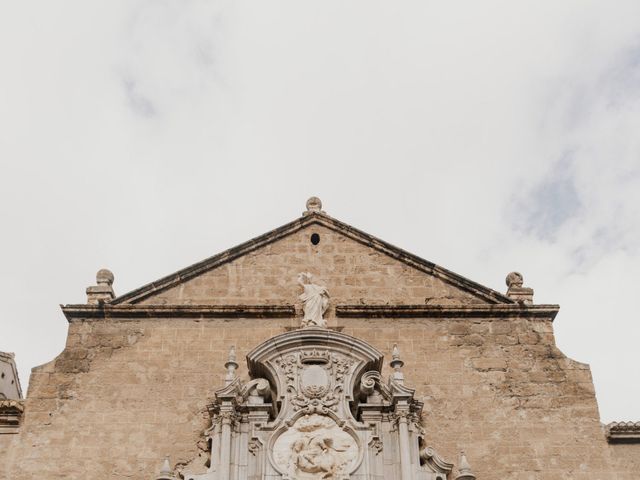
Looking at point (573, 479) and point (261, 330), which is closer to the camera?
point (573, 479)

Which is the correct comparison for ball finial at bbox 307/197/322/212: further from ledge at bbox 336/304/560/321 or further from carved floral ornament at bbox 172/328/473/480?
carved floral ornament at bbox 172/328/473/480

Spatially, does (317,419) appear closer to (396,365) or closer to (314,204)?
(396,365)

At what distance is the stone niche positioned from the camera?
Answer: 12.4m

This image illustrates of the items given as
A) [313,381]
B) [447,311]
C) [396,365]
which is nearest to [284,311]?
[313,381]

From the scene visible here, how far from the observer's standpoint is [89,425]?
13297 millimetres

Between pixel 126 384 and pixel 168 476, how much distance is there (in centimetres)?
197

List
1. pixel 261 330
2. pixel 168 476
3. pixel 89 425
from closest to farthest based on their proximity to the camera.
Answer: pixel 168 476, pixel 89 425, pixel 261 330

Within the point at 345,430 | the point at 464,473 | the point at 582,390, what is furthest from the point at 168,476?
the point at 582,390

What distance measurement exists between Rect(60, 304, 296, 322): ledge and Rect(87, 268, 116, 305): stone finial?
8.3 inches

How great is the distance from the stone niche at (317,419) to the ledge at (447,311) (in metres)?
1.25

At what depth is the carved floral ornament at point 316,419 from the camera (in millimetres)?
12391

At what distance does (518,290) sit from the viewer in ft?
48.3

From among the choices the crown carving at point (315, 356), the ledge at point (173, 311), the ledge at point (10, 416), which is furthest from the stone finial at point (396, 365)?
the ledge at point (10, 416)

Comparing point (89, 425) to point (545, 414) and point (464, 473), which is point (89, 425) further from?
point (545, 414)
